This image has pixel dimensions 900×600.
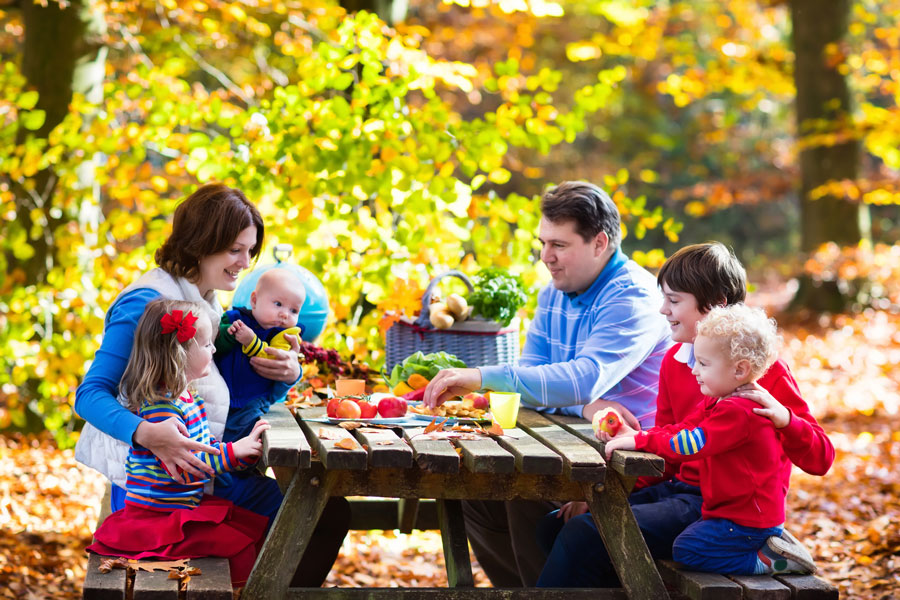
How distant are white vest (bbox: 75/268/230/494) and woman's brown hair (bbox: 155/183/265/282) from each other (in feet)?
0.20

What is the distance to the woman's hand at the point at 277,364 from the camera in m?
3.10

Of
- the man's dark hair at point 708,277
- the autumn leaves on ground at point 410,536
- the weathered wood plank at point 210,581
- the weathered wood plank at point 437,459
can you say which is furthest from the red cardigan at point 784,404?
the autumn leaves on ground at point 410,536

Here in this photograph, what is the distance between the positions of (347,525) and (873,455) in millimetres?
→ 4887

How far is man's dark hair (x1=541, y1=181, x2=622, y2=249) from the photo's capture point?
3324mm

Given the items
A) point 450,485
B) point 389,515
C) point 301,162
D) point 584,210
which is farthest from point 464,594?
point 301,162

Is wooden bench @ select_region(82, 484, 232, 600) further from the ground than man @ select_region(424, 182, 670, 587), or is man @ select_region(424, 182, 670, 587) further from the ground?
man @ select_region(424, 182, 670, 587)

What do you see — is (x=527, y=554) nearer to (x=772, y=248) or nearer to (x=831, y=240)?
(x=831, y=240)

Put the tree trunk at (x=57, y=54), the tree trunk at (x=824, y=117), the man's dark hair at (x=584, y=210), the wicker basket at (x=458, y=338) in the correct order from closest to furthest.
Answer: the man's dark hair at (x=584, y=210), the wicker basket at (x=458, y=338), the tree trunk at (x=57, y=54), the tree trunk at (x=824, y=117)

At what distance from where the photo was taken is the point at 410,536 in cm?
528

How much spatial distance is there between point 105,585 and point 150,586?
0.10m

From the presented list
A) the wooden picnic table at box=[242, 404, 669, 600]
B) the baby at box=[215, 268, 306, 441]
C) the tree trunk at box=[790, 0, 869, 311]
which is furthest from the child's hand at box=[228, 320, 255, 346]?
the tree trunk at box=[790, 0, 869, 311]

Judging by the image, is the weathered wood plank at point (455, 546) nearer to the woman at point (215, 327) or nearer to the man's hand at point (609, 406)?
the woman at point (215, 327)

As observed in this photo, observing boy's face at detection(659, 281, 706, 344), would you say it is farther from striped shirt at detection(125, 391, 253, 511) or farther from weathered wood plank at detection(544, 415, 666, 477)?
striped shirt at detection(125, 391, 253, 511)

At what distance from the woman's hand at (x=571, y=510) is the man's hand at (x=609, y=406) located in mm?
294
